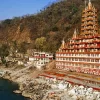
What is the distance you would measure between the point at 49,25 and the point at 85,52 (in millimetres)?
72741

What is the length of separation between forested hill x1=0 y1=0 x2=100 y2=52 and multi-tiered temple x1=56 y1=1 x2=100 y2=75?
30.7 metres

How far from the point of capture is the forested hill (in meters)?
117

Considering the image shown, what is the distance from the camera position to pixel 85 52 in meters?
61.6

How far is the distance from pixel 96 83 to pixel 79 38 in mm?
22361

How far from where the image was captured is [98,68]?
57.3 meters

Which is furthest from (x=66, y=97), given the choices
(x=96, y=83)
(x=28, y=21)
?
(x=28, y=21)

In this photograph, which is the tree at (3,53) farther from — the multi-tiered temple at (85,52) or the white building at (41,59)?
the multi-tiered temple at (85,52)

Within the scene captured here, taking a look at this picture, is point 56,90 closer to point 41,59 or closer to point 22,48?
point 41,59

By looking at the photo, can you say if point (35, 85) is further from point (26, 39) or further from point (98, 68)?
point (26, 39)

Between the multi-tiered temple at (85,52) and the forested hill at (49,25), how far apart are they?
30.7 m

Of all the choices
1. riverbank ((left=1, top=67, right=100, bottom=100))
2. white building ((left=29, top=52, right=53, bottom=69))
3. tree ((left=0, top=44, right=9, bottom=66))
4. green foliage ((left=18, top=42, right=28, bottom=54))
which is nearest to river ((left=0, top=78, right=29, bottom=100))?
riverbank ((left=1, top=67, right=100, bottom=100))

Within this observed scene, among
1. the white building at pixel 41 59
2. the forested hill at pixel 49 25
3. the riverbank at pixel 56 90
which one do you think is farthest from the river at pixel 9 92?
the forested hill at pixel 49 25

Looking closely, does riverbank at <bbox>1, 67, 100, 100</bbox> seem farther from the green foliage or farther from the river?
the green foliage

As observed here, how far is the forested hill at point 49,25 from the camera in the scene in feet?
383
